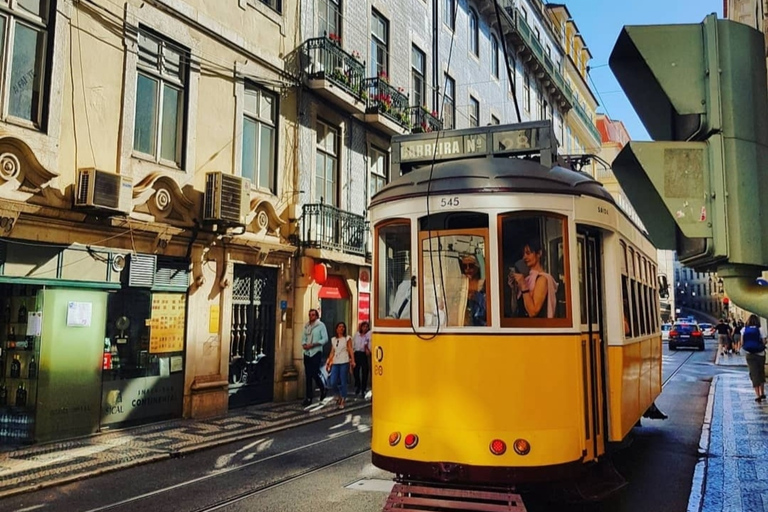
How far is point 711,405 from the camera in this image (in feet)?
44.5

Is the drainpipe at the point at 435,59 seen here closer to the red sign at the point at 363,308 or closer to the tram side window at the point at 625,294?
the red sign at the point at 363,308

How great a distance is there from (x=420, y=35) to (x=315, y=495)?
1833 cm

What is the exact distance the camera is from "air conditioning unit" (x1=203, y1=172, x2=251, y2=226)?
38.5 ft

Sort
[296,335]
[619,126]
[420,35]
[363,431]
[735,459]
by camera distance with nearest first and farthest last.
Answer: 1. [735,459]
2. [363,431]
3. [296,335]
4. [420,35]
5. [619,126]

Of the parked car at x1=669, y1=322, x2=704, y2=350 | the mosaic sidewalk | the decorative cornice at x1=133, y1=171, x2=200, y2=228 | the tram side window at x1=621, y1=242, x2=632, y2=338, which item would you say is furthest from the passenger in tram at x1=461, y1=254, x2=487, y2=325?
the parked car at x1=669, y1=322, x2=704, y2=350

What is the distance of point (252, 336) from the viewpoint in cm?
1354

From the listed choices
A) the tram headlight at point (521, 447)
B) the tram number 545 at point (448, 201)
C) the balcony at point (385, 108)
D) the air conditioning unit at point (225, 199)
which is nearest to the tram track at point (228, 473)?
the tram headlight at point (521, 447)

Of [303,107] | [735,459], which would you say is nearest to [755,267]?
[735,459]

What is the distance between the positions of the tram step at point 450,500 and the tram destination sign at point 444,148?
298 cm

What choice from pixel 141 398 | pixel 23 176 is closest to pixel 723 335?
pixel 141 398

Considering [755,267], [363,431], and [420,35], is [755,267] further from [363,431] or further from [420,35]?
[420,35]

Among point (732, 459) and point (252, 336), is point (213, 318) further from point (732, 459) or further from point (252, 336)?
point (732, 459)

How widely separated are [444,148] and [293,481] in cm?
398

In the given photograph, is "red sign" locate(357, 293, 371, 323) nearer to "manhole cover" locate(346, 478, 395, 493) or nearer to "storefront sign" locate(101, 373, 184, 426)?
"storefront sign" locate(101, 373, 184, 426)
